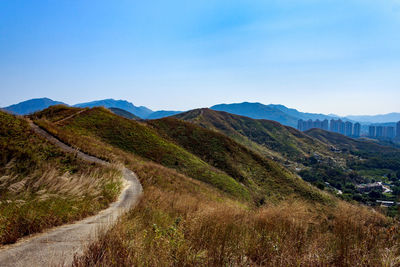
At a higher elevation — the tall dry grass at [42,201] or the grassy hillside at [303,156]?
the tall dry grass at [42,201]

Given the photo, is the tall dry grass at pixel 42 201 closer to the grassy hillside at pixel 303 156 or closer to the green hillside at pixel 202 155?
the green hillside at pixel 202 155

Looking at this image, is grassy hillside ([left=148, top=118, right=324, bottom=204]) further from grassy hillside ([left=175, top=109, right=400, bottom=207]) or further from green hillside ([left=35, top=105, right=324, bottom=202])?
grassy hillside ([left=175, top=109, right=400, bottom=207])

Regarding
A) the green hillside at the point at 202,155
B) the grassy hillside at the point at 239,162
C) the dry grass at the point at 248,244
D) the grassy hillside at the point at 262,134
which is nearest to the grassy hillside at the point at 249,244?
the dry grass at the point at 248,244

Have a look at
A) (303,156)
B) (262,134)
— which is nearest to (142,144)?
(262,134)

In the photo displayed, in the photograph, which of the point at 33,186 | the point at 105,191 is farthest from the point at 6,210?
the point at 105,191

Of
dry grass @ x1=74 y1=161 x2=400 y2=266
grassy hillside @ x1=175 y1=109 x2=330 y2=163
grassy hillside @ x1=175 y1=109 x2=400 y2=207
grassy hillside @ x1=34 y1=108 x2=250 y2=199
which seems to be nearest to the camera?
dry grass @ x1=74 y1=161 x2=400 y2=266

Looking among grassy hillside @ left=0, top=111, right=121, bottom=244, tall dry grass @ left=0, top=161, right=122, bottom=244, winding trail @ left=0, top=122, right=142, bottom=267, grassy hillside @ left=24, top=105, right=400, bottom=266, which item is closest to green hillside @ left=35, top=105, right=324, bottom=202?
grassy hillside @ left=0, top=111, right=121, bottom=244

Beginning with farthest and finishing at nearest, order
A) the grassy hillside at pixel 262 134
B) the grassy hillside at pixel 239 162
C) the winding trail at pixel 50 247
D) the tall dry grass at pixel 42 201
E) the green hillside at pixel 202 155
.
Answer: the grassy hillside at pixel 262 134 < the grassy hillside at pixel 239 162 < the green hillside at pixel 202 155 < the tall dry grass at pixel 42 201 < the winding trail at pixel 50 247

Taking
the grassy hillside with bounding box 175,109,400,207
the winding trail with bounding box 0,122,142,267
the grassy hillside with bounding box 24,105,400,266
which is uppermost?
the grassy hillside with bounding box 24,105,400,266

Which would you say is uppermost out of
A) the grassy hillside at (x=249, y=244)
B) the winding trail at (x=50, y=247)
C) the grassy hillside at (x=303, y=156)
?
the grassy hillside at (x=249, y=244)

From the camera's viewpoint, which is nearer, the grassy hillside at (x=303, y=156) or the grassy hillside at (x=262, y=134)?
the grassy hillside at (x=303, y=156)

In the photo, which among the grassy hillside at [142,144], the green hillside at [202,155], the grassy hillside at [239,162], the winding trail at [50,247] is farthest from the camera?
the grassy hillside at [239,162]

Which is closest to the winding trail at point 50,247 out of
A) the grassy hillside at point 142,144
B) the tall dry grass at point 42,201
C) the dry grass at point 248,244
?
the tall dry grass at point 42,201

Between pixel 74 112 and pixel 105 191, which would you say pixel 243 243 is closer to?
pixel 105 191
